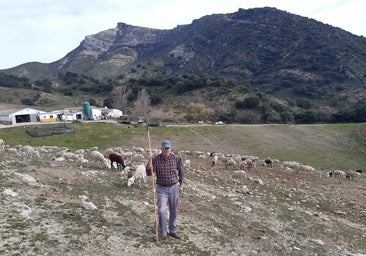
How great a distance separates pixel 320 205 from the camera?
19828 millimetres

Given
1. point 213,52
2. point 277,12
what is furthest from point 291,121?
point 277,12

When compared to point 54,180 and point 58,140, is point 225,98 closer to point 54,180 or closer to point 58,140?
point 58,140

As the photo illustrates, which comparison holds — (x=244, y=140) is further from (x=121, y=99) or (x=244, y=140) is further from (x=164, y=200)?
(x=121, y=99)

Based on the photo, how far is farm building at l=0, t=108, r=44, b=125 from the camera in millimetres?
78875

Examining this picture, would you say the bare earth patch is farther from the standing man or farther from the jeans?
the standing man

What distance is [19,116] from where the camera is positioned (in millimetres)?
80188

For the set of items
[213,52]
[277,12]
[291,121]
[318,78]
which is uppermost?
[277,12]

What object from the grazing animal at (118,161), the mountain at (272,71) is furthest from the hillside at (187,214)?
the mountain at (272,71)

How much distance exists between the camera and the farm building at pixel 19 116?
7888 centimetres

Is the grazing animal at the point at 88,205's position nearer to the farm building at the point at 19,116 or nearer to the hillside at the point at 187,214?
the hillside at the point at 187,214

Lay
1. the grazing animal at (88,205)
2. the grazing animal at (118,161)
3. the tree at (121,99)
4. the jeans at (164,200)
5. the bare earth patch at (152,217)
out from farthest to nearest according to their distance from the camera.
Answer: the tree at (121,99) < the grazing animal at (118,161) < the grazing animal at (88,205) < the jeans at (164,200) < the bare earth patch at (152,217)

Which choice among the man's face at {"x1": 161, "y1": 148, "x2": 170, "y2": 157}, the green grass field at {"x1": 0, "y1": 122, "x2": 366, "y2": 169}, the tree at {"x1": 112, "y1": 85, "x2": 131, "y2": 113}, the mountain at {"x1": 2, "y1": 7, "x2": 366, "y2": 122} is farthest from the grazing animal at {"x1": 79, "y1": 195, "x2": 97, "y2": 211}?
the tree at {"x1": 112, "y1": 85, "x2": 131, "y2": 113}

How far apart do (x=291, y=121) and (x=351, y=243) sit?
7293cm

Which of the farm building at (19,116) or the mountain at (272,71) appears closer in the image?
the farm building at (19,116)
